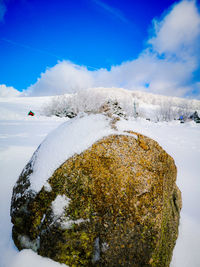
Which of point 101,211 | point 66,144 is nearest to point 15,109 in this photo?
point 66,144

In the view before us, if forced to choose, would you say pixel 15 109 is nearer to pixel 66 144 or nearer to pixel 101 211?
pixel 66 144

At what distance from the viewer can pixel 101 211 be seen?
1320mm

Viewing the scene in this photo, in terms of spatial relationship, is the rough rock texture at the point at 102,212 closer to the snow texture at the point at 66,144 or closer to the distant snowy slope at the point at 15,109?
the snow texture at the point at 66,144

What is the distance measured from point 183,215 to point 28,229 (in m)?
2.16

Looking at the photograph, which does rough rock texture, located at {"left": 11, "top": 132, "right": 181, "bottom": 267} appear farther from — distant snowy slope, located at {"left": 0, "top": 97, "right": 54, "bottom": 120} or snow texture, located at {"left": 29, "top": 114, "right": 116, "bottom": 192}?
distant snowy slope, located at {"left": 0, "top": 97, "right": 54, "bottom": 120}

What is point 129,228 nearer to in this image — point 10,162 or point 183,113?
point 10,162

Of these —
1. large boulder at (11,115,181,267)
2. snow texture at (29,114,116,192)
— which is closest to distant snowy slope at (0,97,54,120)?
snow texture at (29,114,116,192)

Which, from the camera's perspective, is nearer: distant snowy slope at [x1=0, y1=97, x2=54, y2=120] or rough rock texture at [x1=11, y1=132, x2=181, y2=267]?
rough rock texture at [x1=11, y1=132, x2=181, y2=267]

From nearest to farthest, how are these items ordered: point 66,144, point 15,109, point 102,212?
point 102,212, point 66,144, point 15,109

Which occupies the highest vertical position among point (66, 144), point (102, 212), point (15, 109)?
point (15, 109)

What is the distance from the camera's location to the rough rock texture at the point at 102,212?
126 cm

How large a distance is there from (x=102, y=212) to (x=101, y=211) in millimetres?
13

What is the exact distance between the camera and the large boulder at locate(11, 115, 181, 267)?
126 centimetres

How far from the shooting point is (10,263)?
51.4 inches
